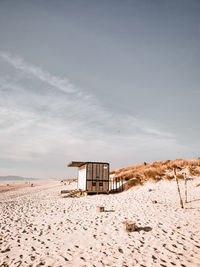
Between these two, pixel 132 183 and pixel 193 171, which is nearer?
pixel 193 171

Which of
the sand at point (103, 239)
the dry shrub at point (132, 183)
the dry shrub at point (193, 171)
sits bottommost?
the sand at point (103, 239)

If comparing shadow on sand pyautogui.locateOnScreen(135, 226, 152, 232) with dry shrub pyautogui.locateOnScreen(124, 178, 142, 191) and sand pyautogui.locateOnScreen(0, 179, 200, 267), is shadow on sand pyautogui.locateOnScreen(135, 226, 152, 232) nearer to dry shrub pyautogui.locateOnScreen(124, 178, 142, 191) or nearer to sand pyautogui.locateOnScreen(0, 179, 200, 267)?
sand pyautogui.locateOnScreen(0, 179, 200, 267)

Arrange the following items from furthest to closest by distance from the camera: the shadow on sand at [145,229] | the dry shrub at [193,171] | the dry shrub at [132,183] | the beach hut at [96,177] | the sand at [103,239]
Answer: the dry shrub at [132,183] → the beach hut at [96,177] → the dry shrub at [193,171] → the shadow on sand at [145,229] → the sand at [103,239]

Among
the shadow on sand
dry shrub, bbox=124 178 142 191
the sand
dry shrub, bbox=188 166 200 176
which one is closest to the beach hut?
dry shrub, bbox=124 178 142 191

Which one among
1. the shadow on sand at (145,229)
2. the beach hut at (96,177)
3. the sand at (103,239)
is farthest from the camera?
the beach hut at (96,177)

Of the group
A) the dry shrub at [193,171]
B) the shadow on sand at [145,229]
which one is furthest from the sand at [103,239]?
the dry shrub at [193,171]

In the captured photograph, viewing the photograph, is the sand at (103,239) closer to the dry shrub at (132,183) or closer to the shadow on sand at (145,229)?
the shadow on sand at (145,229)

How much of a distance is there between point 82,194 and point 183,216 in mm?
13929

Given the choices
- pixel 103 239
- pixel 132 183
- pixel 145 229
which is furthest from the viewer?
pixel 132 183

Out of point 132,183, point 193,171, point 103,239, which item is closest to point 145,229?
point 103,239

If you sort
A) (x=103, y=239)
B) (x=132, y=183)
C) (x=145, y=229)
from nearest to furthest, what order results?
(x=103, y=239), (x=145, y=229), (x=132, y=183)

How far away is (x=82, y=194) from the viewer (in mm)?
21875

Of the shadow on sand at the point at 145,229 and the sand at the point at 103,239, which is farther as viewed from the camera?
the shadow on sand at the point at 145,229

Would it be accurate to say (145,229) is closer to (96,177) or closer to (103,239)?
(103,239)
